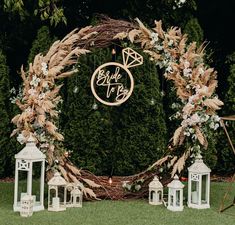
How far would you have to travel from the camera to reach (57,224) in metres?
5.32

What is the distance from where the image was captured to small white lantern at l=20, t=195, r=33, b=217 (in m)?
5.63

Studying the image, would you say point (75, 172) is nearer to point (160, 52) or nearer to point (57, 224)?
point (57, 224)

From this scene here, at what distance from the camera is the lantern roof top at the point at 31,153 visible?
5.87 metres

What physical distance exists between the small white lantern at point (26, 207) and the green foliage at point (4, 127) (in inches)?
111

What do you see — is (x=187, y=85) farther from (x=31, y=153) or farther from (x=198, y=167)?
(x=31, y=153)

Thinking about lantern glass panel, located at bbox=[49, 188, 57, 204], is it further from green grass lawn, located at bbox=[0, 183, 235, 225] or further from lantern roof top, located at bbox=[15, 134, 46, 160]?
lantern roof top, located at bbox=[15, 134, 46, 160]

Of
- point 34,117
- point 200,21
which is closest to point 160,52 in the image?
point 34,117

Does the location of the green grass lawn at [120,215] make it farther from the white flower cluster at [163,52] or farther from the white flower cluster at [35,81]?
the white flower cluster at [163,52]

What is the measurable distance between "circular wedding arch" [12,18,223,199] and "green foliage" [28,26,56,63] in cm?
184

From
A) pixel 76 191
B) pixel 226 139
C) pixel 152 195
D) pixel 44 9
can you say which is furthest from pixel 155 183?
pixel 44 9

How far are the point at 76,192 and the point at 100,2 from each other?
13.5ft

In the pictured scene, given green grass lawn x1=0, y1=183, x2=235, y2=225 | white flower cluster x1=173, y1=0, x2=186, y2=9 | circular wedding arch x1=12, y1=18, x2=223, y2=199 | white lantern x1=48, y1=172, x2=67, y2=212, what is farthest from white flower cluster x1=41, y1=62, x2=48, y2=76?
white flower cluster x1=173, y1=0, x2=186, y2=9

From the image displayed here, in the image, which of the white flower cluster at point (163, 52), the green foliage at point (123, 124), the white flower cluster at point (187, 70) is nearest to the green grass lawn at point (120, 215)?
the green foliage at point (123, 124)

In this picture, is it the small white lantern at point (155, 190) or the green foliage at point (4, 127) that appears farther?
the green foliage at point (4, 127)
